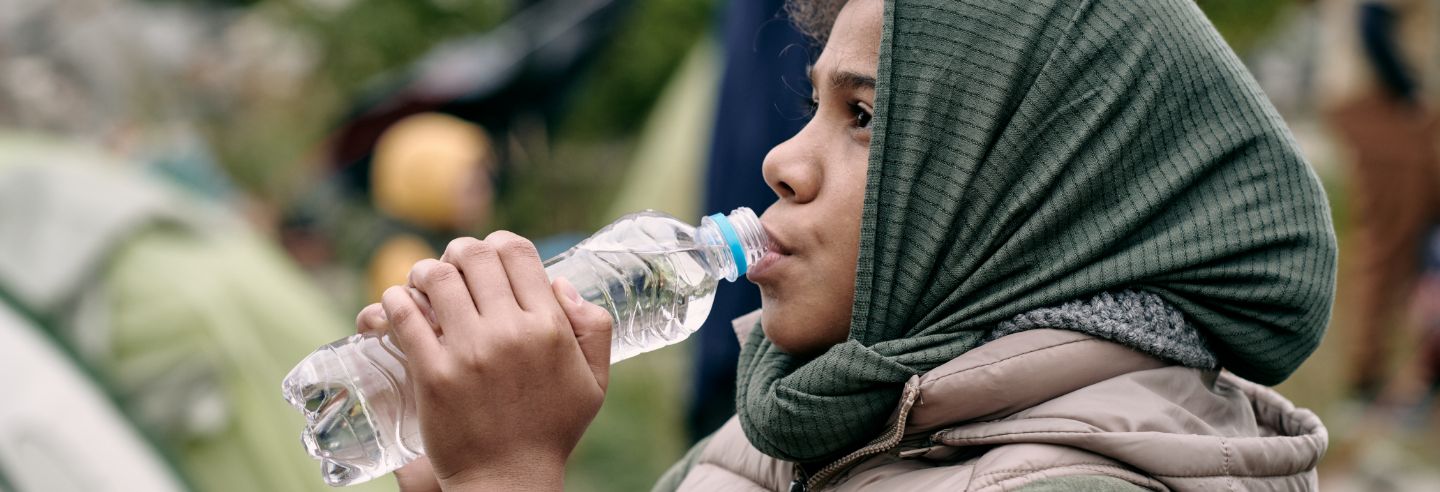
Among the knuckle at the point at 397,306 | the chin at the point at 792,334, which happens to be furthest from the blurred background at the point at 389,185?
the knuckle at the point at 397,306

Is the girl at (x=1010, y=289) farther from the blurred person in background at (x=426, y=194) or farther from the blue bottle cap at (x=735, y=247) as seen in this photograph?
the blurred person in background at (x=426, y=194)

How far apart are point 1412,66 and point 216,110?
8.23 metres

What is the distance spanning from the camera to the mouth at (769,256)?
1.68m

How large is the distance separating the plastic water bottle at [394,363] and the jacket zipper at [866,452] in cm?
29

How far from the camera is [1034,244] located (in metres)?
1.53

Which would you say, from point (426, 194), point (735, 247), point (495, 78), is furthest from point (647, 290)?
point (495, 78)

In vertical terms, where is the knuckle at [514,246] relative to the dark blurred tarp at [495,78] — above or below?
below

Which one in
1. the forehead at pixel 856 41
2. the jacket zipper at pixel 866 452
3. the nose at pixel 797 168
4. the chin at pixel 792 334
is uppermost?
the forehead at pixel 856 41

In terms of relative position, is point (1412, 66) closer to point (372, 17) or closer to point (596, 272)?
point (596, 272)

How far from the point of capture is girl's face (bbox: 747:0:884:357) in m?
1.64

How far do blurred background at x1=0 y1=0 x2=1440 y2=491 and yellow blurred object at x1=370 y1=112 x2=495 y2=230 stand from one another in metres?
0.02

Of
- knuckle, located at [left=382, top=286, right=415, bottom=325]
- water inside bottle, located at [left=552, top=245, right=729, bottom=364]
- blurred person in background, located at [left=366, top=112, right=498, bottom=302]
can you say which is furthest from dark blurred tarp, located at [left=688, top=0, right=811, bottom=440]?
blurred person in background, located at [left=366, top=112, right=498, bottom=302]

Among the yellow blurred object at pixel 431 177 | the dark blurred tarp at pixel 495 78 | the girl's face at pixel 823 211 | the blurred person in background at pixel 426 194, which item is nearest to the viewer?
the girl's face at pixel 823 211

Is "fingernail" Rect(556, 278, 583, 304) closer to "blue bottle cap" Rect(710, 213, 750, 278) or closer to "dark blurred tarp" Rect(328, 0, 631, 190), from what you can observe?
"blue bottle cap" Rect(710, 213, 750, 278)
